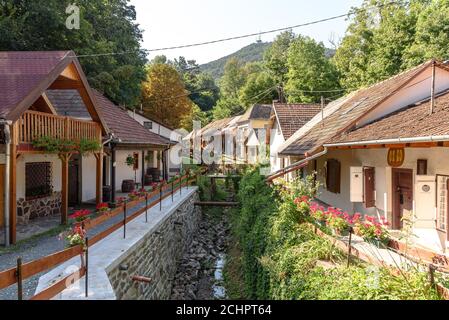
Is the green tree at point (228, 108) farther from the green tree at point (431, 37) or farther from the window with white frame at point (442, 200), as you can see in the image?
the window with white frame at point (442, 200)

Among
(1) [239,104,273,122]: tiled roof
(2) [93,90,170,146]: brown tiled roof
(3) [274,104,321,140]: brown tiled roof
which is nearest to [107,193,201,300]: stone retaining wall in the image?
(2) [93,90,170,146]: brown tiled roof

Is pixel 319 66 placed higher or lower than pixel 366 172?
higher

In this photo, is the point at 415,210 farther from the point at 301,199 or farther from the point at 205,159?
the point at 205,159

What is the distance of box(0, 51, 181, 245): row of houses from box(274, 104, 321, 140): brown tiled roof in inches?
355

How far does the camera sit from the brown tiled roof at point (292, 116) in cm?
2267

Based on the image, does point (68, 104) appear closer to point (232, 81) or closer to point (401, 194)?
point (401, 194)

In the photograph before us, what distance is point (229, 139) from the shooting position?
4797 centimetres

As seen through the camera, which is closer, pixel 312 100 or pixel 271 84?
pixel 312 100

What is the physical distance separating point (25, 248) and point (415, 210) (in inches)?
356

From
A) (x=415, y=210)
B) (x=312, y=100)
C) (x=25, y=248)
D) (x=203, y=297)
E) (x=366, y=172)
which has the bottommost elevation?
(x=203, y=297)

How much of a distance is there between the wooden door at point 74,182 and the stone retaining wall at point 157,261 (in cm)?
439

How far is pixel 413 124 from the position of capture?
878cm
